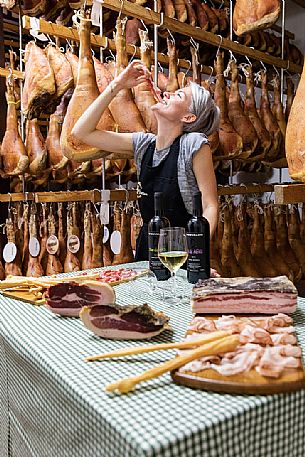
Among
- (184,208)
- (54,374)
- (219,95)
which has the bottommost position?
(54,374)

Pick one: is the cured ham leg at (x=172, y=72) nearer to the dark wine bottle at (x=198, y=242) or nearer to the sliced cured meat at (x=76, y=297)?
the dark wine bottle at (x=198, y=242)

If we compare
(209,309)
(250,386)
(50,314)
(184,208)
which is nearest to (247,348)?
(250,386)

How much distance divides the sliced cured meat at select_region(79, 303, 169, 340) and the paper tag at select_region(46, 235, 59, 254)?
190 cm

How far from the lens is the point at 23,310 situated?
1.68 m

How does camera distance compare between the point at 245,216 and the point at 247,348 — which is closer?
the point at 247,348

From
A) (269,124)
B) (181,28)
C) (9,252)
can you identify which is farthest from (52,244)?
(269,124)

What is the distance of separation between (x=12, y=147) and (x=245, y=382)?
250 cm

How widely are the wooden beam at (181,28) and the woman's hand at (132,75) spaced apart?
1.72ft

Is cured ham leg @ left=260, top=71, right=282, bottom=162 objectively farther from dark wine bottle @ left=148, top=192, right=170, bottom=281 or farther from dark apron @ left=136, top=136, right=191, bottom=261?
dark wine bottle @ left=148, top=192, right=170, bottom=281

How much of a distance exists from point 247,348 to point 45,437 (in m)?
0.51

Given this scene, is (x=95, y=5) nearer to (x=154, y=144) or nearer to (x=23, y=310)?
(x=154, y=144)

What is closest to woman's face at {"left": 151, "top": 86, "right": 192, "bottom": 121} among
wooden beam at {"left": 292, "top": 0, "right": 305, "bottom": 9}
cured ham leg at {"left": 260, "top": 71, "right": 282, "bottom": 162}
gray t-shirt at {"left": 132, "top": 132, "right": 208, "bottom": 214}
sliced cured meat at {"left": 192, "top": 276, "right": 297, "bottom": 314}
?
gray t-shirt at {"left": 132, "top": 132, "right": 208, "bottom": 214}

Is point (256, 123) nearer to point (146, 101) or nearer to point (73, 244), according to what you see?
point (146, 101)

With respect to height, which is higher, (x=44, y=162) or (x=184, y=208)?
(x=44, y=162)
